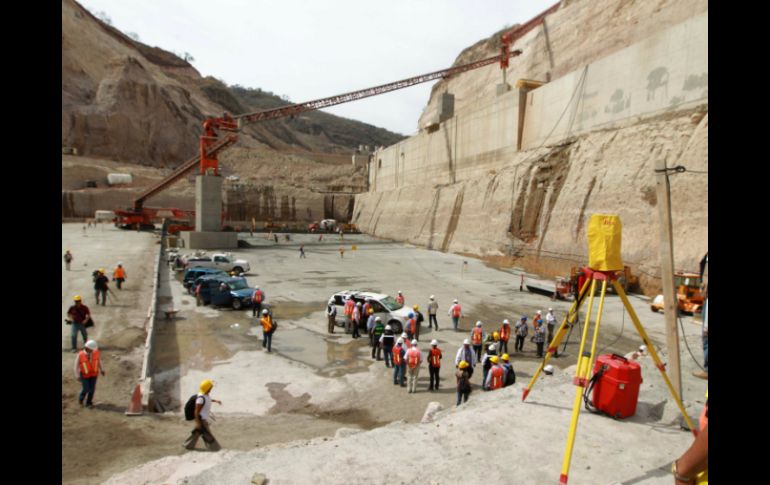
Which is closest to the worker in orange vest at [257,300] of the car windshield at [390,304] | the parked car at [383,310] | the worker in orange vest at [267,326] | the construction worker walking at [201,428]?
the parked car at [383,310]

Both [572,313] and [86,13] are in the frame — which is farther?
[86,13]

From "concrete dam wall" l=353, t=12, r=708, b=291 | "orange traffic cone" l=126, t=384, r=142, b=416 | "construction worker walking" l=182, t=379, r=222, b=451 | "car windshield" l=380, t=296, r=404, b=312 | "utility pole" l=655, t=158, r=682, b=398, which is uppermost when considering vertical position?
"concrete dam wall" l=353, t=12, r=708, b=291

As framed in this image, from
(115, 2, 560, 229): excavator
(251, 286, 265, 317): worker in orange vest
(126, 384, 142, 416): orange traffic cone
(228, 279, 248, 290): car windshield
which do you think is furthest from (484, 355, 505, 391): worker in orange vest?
(115, 2, 560, 229): excavator

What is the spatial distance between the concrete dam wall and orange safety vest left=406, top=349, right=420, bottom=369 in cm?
1233

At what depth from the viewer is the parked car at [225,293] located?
18.0m

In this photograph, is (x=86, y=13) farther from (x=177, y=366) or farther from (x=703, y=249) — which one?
(x=703, y=249)

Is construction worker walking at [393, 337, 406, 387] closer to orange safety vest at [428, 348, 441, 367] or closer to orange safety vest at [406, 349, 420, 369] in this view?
orange safety vest at [406, 349, 420, 369]

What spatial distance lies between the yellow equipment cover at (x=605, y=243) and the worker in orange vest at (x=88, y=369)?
9236 millimetres

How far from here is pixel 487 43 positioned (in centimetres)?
7581

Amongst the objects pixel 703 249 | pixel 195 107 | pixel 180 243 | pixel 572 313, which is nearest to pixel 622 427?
pixel 572 313

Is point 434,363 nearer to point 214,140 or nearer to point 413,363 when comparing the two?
point 413,363

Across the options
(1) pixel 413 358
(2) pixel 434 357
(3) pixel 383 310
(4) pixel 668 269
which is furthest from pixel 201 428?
(3) pixel 383 310

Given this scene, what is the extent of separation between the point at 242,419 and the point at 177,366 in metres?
4.03

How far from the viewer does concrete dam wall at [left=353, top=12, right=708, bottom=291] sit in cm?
2284
